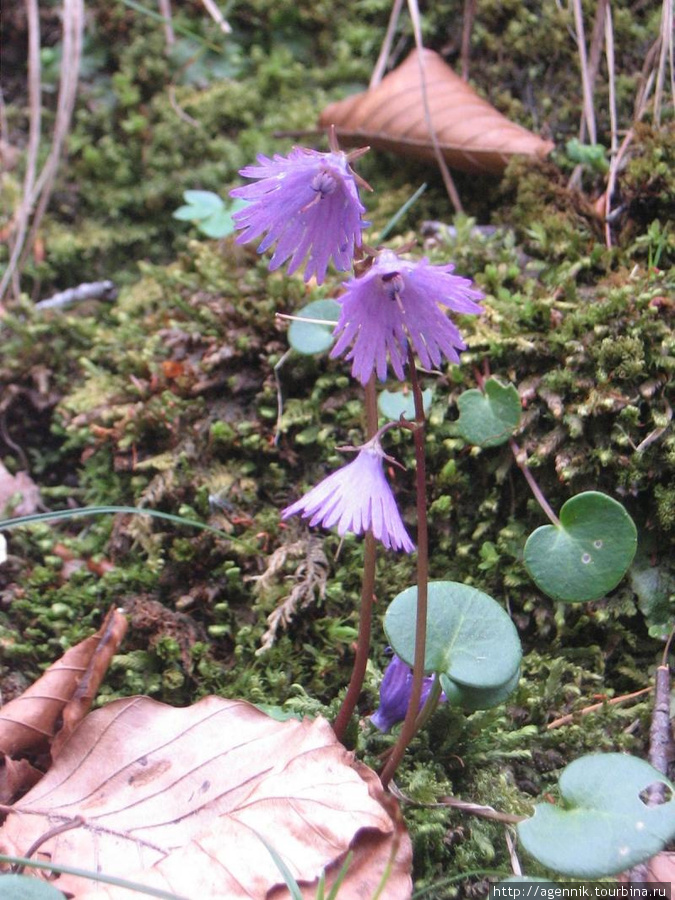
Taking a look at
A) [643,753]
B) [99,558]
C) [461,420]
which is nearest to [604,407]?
[461,420]

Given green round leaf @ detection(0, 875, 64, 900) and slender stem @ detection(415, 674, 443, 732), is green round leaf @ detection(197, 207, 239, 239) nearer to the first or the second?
slender stem @ detection(415, 674, 443, 732)

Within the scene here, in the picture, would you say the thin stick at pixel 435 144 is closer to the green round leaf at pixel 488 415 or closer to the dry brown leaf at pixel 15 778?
the green round leaf at pixel 488 415

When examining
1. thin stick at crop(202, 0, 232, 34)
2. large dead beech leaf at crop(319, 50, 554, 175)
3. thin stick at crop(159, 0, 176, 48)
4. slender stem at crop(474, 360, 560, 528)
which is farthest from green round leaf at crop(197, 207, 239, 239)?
slender stem at crop(474, 360, 560, 528)

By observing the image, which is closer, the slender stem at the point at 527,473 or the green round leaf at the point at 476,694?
the green round leaf at the point at 476,694

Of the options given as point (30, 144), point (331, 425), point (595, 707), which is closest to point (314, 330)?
point (331, 425)

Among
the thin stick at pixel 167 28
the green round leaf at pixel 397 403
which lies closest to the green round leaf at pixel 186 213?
the thin stick at pixel 167 28

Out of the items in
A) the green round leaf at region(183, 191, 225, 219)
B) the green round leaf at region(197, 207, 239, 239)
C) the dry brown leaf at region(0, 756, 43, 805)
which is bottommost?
the dry brown leaf at region(0, 756, 43, 805)

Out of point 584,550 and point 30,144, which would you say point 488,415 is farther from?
point 30,144
